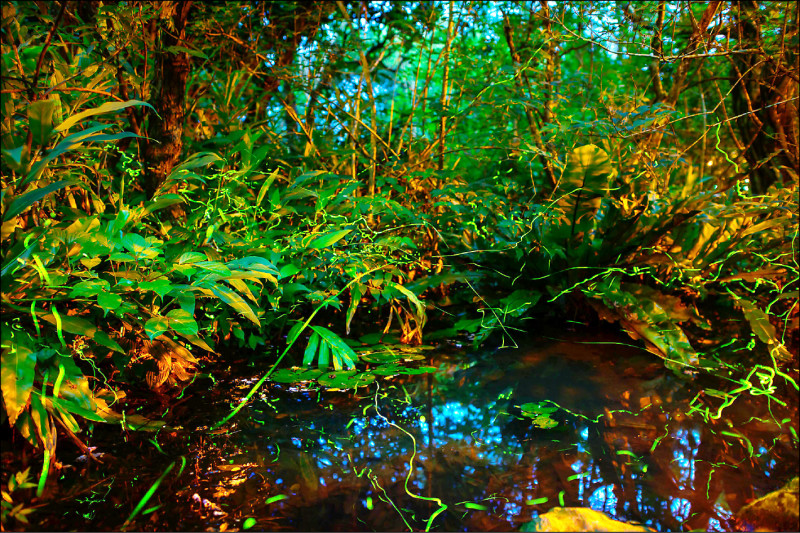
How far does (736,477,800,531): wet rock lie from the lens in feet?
3.23

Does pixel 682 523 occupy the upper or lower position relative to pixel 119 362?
lower

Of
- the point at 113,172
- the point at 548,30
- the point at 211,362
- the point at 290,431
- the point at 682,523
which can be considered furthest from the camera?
the point at 548,30

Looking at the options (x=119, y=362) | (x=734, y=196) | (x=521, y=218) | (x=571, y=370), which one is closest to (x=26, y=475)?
(x=119, y=362)

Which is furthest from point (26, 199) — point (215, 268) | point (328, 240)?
point (328, 240)

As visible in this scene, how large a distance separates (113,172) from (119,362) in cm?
103

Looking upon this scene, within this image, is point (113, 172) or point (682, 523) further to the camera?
point (113, 172)

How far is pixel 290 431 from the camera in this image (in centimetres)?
143

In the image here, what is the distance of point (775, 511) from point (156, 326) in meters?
1.32

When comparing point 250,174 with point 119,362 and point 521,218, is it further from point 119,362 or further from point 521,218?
point 521,218

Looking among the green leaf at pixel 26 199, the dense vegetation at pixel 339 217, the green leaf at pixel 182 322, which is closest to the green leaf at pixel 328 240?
the dense vegetation at pixel 339 217

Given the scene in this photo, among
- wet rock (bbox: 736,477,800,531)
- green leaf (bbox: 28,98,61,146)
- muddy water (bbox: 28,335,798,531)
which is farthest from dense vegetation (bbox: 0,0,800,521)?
wet rock (bbox: 736,477,800,531)

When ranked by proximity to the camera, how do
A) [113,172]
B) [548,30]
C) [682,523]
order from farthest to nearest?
[548,30]
[113,172]
[682,523]

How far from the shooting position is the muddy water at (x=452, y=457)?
1.07 meters

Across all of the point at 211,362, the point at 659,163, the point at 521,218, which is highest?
the point at 659,163
